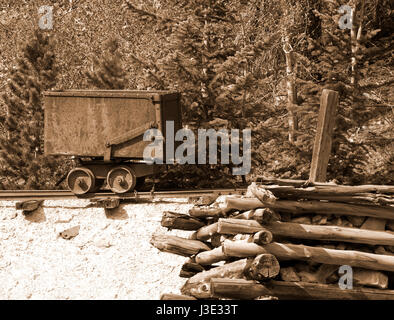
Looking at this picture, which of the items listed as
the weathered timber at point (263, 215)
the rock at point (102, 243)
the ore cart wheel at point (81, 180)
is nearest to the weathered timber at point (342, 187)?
the weathered timber at point (263, 215)

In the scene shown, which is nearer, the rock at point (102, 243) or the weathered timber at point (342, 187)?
the weathered timber at point (342, 187)

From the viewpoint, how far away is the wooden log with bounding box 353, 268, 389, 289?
702 cm

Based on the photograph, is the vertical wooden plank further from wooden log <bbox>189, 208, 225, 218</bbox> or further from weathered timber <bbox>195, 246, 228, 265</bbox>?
weathered timber <bbox>195, 246, 228, 265</bbox>

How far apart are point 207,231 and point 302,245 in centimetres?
136

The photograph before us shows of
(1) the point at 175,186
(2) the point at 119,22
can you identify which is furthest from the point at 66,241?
(2) the point at 119,22

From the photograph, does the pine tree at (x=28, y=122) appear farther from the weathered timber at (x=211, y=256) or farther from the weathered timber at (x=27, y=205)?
the weathered timber at (x=211, y=256)

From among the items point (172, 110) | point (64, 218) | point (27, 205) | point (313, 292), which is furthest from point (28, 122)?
point (313, 292)

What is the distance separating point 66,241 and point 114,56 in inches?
271

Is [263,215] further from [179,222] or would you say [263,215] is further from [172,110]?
[172,110]

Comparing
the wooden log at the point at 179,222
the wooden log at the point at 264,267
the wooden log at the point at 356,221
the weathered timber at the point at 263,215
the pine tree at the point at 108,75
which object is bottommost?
the wooden log at the point at 264,267

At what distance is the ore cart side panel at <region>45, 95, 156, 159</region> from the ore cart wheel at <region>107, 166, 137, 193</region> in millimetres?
287

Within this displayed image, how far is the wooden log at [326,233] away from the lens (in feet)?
22.6

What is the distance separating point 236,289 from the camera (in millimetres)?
6641

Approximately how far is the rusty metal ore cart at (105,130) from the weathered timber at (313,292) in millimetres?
5435
